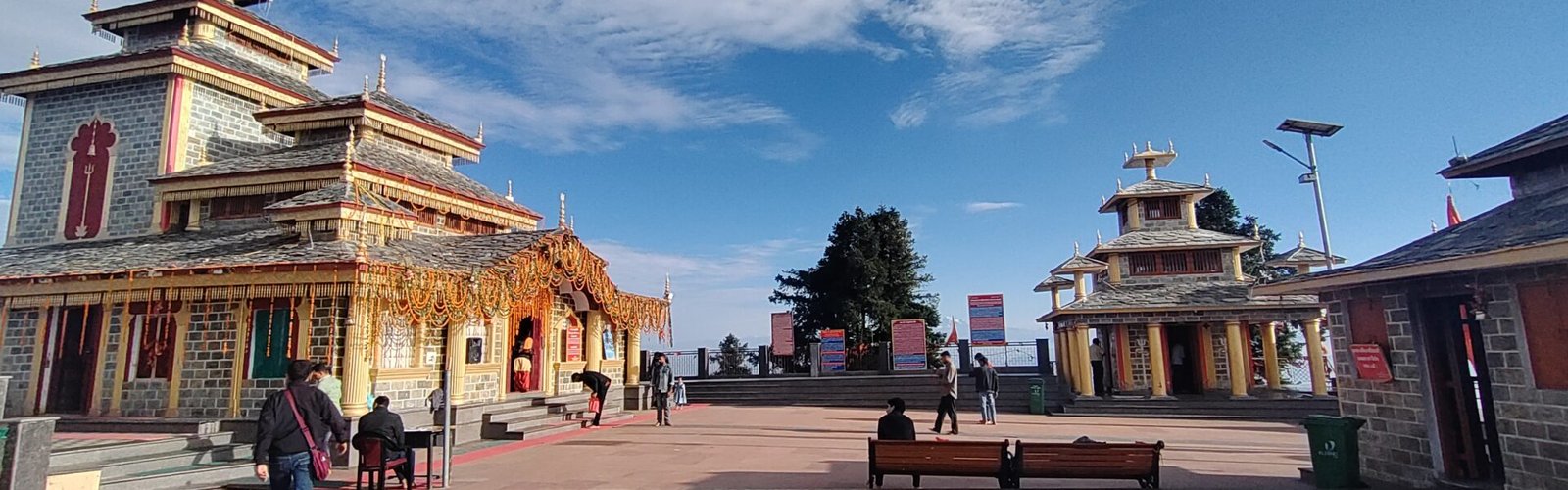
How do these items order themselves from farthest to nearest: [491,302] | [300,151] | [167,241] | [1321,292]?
[300,151] → [167,241] → [491,302] → [1321,292]

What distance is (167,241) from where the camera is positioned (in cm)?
A: 1559

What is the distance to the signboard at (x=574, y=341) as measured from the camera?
19094 millimetres

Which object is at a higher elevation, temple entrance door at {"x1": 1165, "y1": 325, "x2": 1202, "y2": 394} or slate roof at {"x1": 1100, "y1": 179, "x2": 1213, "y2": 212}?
slate roof at {"x1": 1100, "y1": 179, "x2": 1213, "y2": 212}

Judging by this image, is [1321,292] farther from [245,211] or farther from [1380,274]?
[245,211]

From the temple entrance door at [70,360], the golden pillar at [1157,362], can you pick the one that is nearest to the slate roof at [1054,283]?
the golden pillar at [1157,362]

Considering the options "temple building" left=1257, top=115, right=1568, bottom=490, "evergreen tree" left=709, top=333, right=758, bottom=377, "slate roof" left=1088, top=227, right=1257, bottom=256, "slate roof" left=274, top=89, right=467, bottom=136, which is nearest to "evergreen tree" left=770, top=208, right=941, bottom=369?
"evergreen tree" left=709, top=333, right=758, bottom=377

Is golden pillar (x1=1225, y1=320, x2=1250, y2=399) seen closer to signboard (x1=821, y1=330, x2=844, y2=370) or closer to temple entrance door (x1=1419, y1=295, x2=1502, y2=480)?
signboard (x1=821, y1=330, x2=844, y2=370)

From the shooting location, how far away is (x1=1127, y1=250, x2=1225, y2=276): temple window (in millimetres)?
23812

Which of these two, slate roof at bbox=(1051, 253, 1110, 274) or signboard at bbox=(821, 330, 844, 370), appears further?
signboard at bbox=(821, 330, 844, 370)

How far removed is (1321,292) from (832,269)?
1038 inches

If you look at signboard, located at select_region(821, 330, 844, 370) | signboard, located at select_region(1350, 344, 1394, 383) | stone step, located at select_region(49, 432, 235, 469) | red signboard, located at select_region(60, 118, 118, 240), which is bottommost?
stone step, located at select_region(49, 432, 235, 469)

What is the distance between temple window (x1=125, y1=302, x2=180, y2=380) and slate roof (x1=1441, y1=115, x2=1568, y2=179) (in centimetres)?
1935

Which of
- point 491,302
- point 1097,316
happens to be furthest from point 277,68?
point 1097,316

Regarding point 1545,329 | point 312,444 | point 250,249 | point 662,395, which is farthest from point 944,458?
point 250,249
